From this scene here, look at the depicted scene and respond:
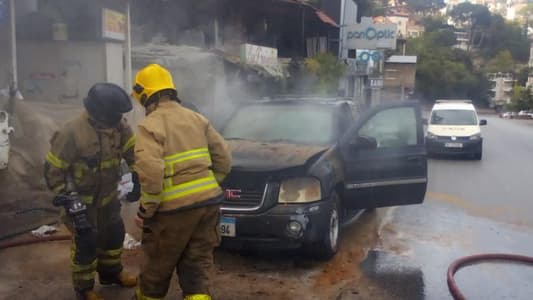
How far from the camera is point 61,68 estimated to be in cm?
852

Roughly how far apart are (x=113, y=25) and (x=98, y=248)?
217 inches

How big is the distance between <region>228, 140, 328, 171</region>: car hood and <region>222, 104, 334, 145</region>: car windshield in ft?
0.95

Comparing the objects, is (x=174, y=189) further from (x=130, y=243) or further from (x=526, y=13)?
(x=526, y=13)

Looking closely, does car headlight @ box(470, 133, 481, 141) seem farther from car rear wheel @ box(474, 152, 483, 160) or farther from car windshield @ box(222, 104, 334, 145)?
car windshield @ box(222, 104, 334, 145)

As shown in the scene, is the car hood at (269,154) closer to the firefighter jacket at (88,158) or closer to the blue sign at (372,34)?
the firefighter jacket at (88,158)

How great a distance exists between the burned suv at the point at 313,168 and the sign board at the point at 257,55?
317 inches

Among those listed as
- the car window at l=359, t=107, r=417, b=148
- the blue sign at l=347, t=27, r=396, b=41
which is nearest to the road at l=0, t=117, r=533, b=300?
the car window at l=359, t=107, r=417, b=148

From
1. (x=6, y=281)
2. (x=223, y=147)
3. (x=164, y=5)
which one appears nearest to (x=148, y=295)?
(x=223, y=147)

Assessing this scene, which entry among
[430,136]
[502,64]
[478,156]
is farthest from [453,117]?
[502,64]

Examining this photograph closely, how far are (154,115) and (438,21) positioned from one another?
303 feet

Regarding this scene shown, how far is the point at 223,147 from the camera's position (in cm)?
372

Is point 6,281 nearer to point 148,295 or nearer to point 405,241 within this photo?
point 148,295

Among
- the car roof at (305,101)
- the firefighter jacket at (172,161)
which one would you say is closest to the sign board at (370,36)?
the car roof at (305,101)

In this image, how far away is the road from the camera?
187 inches
